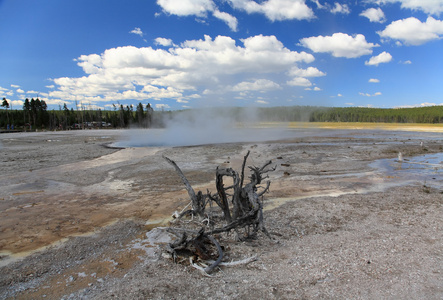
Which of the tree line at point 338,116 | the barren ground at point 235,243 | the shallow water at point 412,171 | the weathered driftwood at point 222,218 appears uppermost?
the tree line at point 338,116

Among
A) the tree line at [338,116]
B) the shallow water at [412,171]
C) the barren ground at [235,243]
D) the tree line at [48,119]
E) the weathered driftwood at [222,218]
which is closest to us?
the barren ground at [235,243]

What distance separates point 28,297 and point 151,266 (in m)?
1.85

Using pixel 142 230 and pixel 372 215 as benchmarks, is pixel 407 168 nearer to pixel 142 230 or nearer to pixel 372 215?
pixel 372 215

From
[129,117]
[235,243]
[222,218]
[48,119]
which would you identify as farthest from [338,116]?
[235,243]

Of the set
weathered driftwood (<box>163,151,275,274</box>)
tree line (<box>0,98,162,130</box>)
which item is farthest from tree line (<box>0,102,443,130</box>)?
weathered driftwood (<box>163,151,275,274</box>)

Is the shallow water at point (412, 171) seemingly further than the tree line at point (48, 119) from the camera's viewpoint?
No

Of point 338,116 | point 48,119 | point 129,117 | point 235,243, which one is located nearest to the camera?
point 235,243

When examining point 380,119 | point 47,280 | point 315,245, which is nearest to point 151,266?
point 47,280

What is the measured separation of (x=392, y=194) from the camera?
10.3 meters

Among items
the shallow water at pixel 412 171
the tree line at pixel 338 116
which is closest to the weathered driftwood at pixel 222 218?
the shallow water at pixel 412 171

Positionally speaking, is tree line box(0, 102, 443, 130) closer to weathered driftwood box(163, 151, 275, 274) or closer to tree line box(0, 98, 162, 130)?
tree line box(0, 98, 162, 130)

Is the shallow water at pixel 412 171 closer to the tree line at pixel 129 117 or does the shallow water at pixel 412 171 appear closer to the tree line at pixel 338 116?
the tree line at pixel 129 117

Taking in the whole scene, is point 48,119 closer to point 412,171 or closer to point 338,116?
point 412,171

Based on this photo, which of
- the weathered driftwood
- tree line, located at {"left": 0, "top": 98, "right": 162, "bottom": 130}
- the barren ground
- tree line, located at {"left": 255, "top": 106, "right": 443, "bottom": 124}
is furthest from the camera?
tree line, located at {"left": 255, "top": 106, "right": 443, "bottom": 124}
